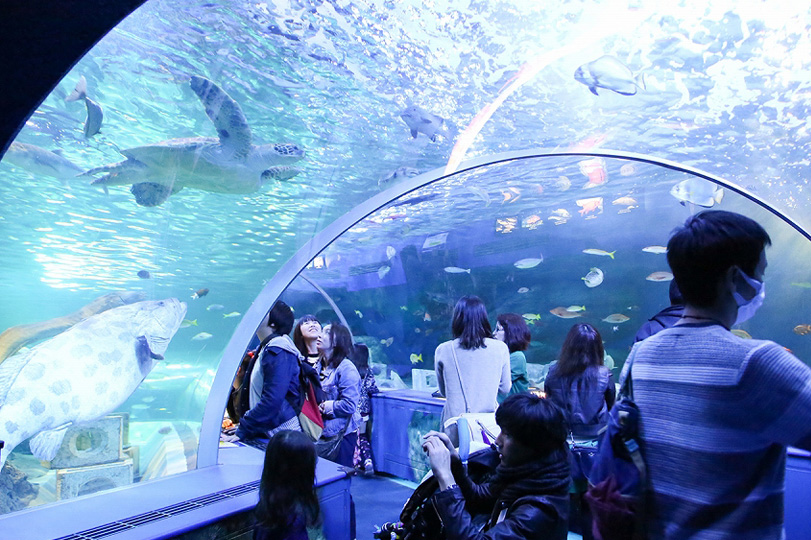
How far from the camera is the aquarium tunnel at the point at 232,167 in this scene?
294 centimetres

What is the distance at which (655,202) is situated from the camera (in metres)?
16.3

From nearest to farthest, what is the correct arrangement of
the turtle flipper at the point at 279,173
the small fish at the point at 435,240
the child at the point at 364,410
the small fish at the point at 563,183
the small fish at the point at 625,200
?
the turtle flipper at the point at 279,173, the child at the point at 364,410, the small fish at the point at 625,200, the small fish at the point at 563,183, the small fish at the point at 435,240

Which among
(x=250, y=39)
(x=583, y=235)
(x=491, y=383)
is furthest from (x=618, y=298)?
(x=250, y=39)

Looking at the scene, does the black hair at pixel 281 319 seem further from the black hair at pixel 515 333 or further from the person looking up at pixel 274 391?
the black hair at pixel 515 333

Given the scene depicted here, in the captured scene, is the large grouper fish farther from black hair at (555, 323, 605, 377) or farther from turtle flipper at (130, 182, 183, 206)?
black hair at (555, 323, 605, 377)

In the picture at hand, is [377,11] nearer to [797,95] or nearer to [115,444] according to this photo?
[115,444]

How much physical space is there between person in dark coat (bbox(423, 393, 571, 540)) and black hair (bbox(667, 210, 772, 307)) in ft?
2.70

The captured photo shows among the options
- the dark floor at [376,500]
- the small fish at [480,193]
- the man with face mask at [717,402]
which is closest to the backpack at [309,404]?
the dark floor at [376,500]

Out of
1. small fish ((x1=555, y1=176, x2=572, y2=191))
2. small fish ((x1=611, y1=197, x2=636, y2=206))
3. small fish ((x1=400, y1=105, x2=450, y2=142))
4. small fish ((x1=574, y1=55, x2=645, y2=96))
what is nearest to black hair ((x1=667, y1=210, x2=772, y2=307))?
small fish ((x1=400, y1=105, x2=450, y2=142))

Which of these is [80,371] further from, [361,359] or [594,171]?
[594,171]

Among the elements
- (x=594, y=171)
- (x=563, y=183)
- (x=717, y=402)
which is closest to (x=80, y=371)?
(x=717, y=402)

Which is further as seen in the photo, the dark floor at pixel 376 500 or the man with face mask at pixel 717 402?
the dark floor at pixel 376 500

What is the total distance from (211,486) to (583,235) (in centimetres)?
1745

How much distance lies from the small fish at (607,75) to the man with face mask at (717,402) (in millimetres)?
3942
